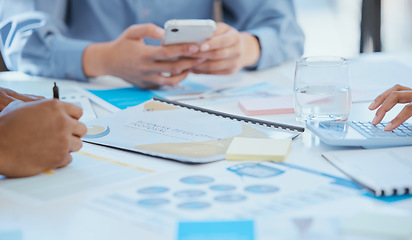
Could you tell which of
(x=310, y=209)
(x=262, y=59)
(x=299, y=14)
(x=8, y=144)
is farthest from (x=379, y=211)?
(x=299, y=14)

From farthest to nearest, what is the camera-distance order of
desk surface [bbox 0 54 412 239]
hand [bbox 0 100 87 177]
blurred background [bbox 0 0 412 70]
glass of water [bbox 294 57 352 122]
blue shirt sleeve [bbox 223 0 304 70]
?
blurred background [bbox 0 0 412 70], blue shirt sleeve [bbox 223 0 304 70], glass of water [bbox 294 57 352 122], hand [bbox 0 100 87 177], desk surface [bbox 0 54 412 239]

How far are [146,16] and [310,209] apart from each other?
42.1 inches

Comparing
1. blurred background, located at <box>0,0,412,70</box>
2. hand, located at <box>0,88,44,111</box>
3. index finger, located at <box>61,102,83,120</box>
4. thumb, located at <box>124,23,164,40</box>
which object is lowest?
blurred background, located at <box>0,0,412,70</box>

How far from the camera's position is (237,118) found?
0.83 metres

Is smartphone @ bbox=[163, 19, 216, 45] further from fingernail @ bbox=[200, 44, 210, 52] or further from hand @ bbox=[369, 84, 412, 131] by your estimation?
hand @ bbox=[369, 84, 412, 131]

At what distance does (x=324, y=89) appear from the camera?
0.84 meters

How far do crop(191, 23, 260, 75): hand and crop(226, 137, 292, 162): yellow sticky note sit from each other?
1.62ft

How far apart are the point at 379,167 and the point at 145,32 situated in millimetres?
691

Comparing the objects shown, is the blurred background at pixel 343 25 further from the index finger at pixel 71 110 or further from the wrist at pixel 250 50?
the index finger at pixel 71 110

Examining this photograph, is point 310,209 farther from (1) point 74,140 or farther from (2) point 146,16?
(2) point 146,16

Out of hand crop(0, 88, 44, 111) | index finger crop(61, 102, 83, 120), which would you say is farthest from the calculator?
hand crop(0, 88, 44, 111)

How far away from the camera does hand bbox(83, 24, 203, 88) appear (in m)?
1.16

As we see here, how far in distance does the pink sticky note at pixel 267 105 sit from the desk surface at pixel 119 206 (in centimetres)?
17

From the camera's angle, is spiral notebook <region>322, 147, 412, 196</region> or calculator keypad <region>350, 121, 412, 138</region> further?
calculator keypad <region>350, 121, 412, 138</region>
